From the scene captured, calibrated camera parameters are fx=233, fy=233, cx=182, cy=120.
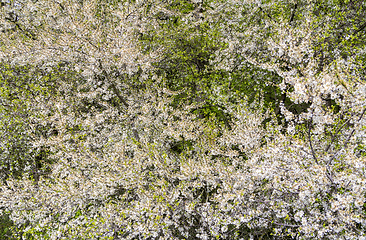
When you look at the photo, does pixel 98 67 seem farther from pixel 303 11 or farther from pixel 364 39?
pixel 364 39

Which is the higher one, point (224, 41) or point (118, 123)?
point (224, 41)

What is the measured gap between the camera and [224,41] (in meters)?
12.0

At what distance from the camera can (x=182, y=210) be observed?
6.80m

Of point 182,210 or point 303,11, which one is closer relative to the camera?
point 182,210

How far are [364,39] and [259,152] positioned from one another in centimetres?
782

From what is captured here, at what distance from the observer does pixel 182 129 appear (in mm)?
9562

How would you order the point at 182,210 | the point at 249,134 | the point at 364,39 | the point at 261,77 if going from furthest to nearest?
1. the point at 261,77
2. the point at 364,39
3. the point at 249,134
4. the point at 182,210

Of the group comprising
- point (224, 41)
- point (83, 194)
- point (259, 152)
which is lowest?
point (83, 194)

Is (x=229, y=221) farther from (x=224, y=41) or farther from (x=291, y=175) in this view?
(x=224, y=41)

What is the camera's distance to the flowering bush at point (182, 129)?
5.29 meters

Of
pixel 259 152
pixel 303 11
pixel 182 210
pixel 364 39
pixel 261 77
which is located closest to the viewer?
pixel 259 152

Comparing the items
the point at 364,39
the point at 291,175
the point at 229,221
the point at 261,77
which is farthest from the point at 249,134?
the point at 364,39

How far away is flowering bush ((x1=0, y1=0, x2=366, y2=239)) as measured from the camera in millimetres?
5293

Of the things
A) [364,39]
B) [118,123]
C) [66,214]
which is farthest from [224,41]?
[66,214]
